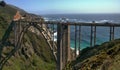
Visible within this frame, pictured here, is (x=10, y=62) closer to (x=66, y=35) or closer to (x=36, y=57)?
(x=36, y=57)

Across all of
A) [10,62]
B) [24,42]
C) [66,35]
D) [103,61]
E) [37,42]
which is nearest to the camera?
[103,61]

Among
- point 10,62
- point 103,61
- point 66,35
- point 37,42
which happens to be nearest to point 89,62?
point 103,61

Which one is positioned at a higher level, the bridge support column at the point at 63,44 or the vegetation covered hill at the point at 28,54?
the bridge support column at the point at 63,44

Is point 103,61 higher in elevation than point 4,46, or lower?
higher

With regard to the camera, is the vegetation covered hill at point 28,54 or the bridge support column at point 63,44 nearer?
the bridge support column at point 63,44

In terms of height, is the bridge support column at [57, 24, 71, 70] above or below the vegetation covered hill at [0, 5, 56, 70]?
above

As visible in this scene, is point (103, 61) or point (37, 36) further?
point (37, 36)

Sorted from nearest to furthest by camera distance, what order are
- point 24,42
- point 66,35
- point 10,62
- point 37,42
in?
point 66,35
point 10,62
point 24,42
point 37,42
